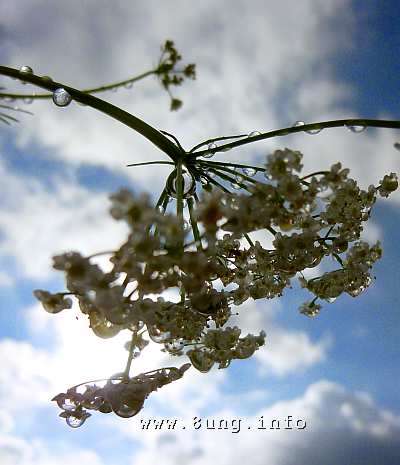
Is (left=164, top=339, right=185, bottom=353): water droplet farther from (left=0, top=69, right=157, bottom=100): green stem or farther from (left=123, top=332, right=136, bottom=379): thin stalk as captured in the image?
→ (left=0, top=69, right=157, bottom=100): green stem

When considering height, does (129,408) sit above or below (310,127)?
below

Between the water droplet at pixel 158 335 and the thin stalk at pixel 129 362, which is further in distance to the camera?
the thin stalk at pixel 129 362

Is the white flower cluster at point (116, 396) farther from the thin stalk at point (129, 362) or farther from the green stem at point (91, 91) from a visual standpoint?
the green stem at point (91, 91)

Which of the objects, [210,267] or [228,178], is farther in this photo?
[228,178]

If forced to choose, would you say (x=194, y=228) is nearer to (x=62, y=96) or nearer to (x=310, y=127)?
(x=310, y=127)

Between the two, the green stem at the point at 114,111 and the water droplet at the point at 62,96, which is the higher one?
the green stem at the point at 114,111

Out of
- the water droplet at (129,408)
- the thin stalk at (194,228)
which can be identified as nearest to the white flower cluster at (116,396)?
the water droplet at (129,408)

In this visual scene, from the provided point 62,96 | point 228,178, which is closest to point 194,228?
point 228,178

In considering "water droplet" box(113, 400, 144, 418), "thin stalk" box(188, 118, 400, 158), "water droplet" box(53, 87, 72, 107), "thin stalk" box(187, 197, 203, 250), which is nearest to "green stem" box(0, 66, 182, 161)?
"water droplet" box(53, 87, 72, 107)
